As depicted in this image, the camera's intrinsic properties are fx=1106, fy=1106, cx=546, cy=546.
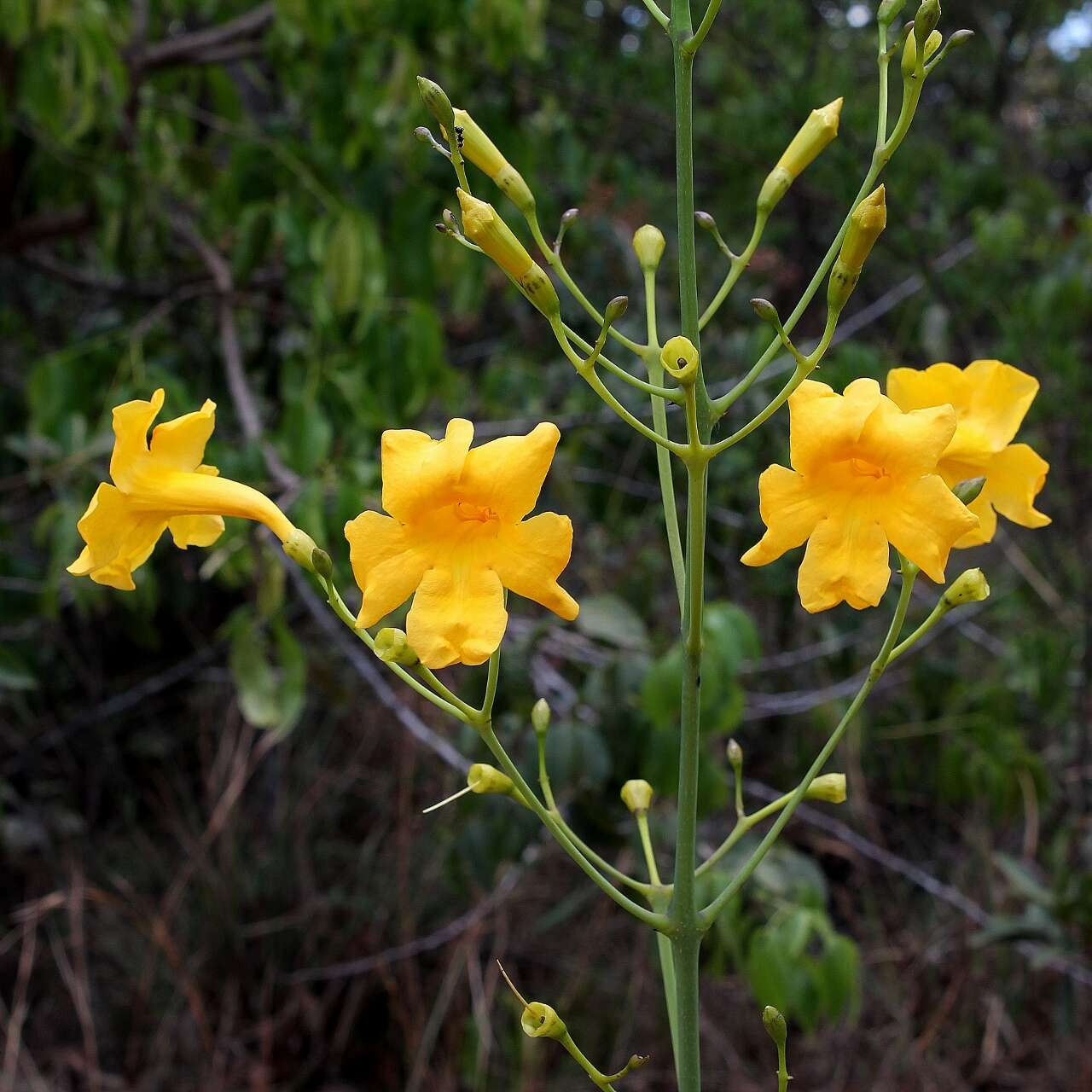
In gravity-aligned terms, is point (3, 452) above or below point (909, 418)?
above

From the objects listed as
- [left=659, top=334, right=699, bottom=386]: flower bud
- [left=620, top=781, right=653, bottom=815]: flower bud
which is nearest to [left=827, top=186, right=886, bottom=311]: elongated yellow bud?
[left=659, top=334, right=699, bottom=386]: flower bud

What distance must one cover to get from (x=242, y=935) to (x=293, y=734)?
1.19 m

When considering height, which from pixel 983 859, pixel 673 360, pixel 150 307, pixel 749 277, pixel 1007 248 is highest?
pixel 749 277

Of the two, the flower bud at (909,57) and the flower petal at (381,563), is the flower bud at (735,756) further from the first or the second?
the flower bud at (909,57)

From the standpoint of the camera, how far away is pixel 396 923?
14.0 ft

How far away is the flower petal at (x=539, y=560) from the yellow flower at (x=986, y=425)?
0.45 meters

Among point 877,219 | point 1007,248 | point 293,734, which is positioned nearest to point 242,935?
point 293,734

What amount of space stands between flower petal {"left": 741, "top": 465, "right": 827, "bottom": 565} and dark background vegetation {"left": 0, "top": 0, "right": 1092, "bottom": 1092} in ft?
4.71

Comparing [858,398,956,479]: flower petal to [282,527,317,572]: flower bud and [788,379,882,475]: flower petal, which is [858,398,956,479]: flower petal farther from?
[282,527,317,572]: flower bud

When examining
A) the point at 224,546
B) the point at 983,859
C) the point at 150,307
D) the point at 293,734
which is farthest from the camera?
the point at 293,734

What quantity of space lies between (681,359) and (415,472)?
245 millimetres

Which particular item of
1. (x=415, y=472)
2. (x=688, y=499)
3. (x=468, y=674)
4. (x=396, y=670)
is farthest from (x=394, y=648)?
(x=468, y=674)

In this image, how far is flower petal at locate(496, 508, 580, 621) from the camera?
0.90m

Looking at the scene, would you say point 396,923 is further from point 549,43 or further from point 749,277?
point 549,43
